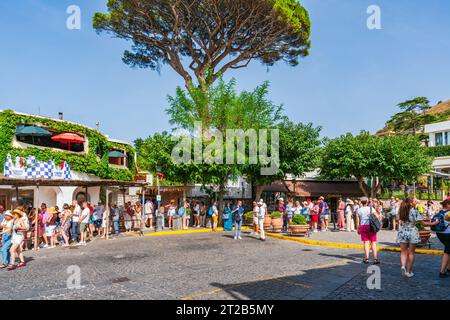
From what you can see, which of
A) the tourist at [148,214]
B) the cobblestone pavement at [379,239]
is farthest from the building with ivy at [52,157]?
the cobblestone pavement at [379,239]

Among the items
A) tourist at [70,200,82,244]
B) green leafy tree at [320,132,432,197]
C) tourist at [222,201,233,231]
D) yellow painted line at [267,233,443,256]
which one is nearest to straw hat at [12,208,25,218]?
tourist at [70,200,82,244]

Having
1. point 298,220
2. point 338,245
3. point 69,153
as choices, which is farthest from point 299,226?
point 69,153

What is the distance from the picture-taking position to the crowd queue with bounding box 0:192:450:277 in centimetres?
879

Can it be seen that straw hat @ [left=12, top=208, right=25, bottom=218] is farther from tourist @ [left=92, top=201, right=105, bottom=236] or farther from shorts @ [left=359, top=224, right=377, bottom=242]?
shorts @ [left=359, top=224, right=377, bottom=242]

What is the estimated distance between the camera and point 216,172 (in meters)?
22.4

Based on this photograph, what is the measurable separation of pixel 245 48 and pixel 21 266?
23.1 meters

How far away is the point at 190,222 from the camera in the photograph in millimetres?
24609

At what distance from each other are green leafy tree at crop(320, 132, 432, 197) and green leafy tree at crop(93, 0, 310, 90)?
26.7ft

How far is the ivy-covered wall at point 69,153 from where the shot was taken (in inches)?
806

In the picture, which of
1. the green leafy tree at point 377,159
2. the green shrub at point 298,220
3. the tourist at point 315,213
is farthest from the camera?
the green leafy tree at point 377,159

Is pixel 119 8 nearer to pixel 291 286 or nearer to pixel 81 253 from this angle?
pixel 81 253

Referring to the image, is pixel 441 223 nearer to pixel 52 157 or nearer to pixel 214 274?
pixel 214 274

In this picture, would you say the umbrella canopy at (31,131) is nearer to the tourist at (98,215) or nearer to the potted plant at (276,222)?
the tourist at (98,215)

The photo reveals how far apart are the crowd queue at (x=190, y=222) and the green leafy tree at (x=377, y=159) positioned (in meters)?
7.93
